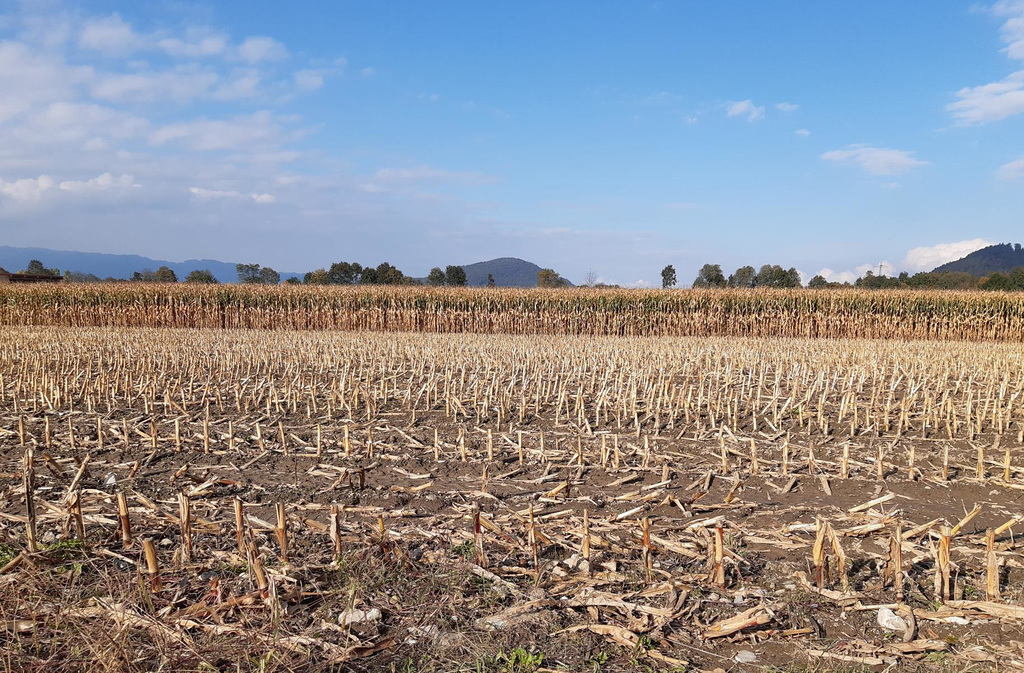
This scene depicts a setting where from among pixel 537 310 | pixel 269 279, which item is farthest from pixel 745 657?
pixel 269 279

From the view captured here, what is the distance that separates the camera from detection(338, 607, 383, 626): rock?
345cm

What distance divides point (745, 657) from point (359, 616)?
6.82 feet

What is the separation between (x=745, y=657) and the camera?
3188 mm

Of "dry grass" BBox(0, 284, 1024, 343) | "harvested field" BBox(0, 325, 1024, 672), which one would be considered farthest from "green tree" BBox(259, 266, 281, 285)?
"harvested field" BBox(0, 325, 1024, 672)

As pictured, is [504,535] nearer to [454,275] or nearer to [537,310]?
[537,310]

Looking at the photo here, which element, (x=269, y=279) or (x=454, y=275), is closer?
(x=269, y=279)

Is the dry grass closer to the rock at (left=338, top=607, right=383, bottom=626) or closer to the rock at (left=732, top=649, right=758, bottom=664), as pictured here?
the rock at (left=338, top=607, right=383, bottom=626)

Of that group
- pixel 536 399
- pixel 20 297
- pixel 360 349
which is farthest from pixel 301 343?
pixel 20 297

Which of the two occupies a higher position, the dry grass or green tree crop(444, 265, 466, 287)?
green tree crop(444, 265, 466, 287)

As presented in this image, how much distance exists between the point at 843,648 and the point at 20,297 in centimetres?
3409

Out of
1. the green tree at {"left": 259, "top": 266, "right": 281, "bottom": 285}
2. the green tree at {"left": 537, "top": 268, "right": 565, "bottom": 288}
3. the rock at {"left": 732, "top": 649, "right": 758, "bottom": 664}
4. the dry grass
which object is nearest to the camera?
the rock at {"left": 732, "top": 649, "right": 758, "bottom": 664}

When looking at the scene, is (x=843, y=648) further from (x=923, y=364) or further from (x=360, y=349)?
(x=360, y=349)

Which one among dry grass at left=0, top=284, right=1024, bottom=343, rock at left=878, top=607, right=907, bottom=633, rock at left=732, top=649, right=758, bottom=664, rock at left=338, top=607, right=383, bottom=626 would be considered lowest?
rock at left=732, top=649, right=758, bottom=664

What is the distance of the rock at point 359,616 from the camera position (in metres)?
3.45
